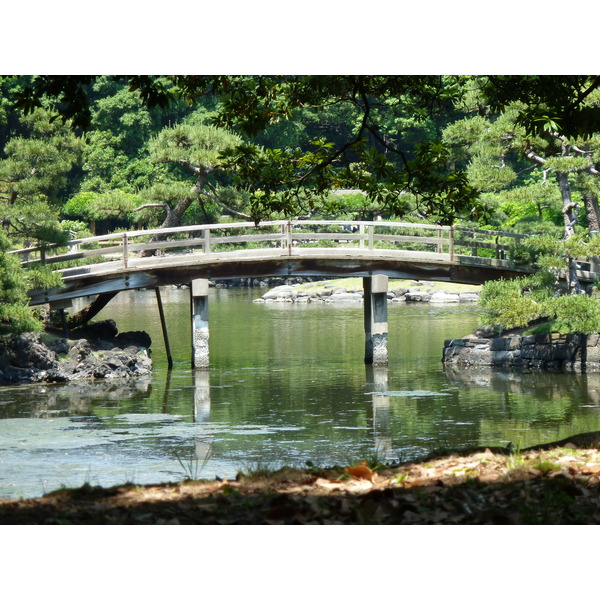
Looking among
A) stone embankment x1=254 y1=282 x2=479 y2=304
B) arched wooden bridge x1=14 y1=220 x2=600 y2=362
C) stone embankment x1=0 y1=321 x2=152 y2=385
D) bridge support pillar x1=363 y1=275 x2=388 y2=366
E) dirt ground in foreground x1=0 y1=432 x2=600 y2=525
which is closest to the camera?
dirt ground in foreground x1=0 y1=432 x2=600 y2=525

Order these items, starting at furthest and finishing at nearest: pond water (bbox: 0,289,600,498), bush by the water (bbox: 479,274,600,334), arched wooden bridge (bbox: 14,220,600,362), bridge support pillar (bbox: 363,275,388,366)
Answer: bridge support pillar (bbox: 363,275,388,366) < arched wooden bridge (bbox: 14,220,600,362) < bush by the water (bbox: 479,274,600,334) < pond water (bbox: 0,289,600,498)

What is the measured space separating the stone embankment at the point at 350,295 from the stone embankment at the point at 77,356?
59.8 feet

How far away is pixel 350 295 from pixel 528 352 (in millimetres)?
20440

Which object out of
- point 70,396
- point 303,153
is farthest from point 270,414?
point 303,153

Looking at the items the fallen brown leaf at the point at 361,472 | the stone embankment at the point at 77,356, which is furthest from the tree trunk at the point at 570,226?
the fallen brown leaf at the point at 361,472

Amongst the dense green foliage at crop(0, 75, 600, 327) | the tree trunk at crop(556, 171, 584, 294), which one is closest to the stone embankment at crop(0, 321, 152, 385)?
the dense green foliage at crop(0, 75, 600, 327)

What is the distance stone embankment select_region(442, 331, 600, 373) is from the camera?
67.2 ft

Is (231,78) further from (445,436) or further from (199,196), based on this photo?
(199,196)

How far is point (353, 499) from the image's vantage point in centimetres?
582

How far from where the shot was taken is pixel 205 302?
2178 centimetres

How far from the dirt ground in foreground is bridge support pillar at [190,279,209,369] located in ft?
50.1

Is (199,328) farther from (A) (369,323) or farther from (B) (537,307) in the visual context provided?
(B) (537,307)

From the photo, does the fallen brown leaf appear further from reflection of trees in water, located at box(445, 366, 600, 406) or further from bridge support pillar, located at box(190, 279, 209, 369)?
bridge support pillar, located at box(190, 279, 209, 369)

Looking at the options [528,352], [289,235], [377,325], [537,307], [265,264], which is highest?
[289,235]
